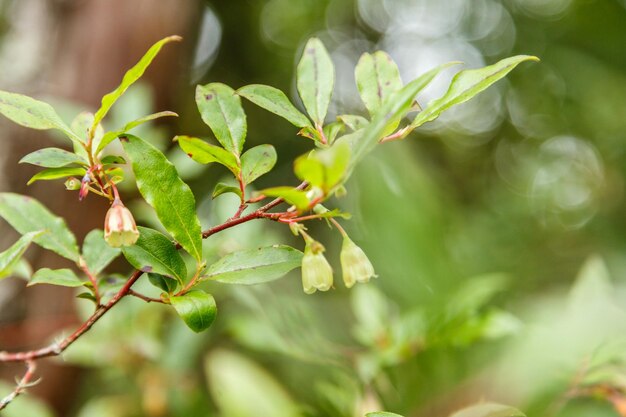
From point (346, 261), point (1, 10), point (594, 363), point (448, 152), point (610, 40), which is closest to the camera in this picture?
point (346, 261)

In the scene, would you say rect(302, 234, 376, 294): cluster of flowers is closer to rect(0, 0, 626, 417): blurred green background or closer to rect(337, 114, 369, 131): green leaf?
rect(337, 114, 369, 131): green leaf

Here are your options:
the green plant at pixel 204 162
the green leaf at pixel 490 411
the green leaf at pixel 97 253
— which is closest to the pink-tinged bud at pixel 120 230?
the green plant at pixel 204 162

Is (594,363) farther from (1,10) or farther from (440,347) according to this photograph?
(1,10)

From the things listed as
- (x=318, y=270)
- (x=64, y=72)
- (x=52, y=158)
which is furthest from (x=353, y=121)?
(x=64, y=72)

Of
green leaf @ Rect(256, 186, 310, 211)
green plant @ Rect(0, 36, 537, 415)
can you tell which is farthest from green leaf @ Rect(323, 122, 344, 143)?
green leaf @ Rect(256, 186, 310, 211)

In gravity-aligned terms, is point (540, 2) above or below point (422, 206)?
below

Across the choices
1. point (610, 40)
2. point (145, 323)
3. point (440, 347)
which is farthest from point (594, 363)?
point (610, 40)

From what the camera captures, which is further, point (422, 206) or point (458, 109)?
point (458, 109)
